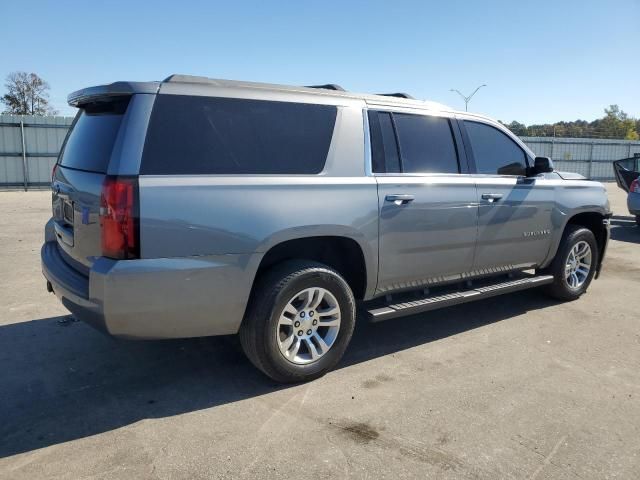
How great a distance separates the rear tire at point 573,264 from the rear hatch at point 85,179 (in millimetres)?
4499

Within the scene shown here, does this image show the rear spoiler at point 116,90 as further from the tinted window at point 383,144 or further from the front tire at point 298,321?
the tinted window at point 383,144

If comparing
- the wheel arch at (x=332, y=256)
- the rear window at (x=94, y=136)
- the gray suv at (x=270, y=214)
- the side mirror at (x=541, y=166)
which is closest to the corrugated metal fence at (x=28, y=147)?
the rear window at (x=94, y=136)

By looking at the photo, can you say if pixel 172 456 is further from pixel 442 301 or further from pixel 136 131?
pixel 442 301

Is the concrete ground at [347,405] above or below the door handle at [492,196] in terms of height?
below

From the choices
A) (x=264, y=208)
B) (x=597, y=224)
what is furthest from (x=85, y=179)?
(x=597, y=224)

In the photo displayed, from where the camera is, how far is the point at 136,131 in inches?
120

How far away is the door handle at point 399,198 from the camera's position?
3.95 meters

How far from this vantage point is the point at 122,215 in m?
2.95

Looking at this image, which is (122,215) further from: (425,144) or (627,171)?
(627,171)

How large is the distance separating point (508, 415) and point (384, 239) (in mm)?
1449

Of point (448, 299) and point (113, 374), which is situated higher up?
point (448, 299)

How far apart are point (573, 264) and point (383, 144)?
3.00 metres

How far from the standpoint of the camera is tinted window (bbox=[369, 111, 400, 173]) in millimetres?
4023

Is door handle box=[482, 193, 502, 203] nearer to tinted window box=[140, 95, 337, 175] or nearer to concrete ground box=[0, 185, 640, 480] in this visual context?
concrete ground box=[0, 185, 640, 480]
